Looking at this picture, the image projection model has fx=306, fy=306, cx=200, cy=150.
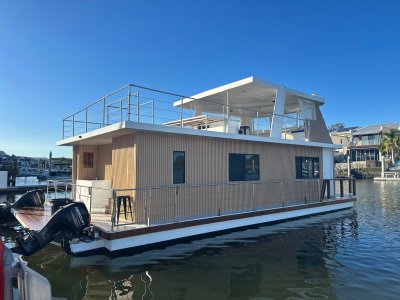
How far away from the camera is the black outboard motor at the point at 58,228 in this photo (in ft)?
23.6

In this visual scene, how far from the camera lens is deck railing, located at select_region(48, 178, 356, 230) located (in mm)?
9062

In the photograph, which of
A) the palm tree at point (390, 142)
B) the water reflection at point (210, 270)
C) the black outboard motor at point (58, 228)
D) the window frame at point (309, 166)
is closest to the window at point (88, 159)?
the water reflection at point (210, 270)

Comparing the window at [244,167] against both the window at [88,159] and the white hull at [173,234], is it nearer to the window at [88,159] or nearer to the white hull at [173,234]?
the white hull at [173,234]

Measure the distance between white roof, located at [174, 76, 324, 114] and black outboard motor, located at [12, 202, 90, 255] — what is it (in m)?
5.29

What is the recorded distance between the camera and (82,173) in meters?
13.0

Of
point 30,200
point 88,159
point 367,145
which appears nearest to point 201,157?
point 88,159

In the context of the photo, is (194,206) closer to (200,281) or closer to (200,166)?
(200,166)

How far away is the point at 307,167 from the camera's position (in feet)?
47.8

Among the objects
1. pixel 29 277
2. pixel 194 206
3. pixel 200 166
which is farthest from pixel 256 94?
pixel 29 277

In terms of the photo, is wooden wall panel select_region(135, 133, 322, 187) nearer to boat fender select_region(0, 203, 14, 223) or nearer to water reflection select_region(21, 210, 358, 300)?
water reflection select_region(21, 210, 358, 300)

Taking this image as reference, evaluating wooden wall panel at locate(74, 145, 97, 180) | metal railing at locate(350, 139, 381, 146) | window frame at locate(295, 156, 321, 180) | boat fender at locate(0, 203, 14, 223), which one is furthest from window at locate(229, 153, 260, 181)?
metal railing at locate(350, 139, 381, 146)

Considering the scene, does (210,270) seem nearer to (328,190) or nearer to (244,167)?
(244,167)

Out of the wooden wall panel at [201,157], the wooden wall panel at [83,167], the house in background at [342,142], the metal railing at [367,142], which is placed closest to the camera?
the wooden wall panel at [201,157]

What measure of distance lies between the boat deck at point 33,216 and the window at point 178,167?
13.3 feet
